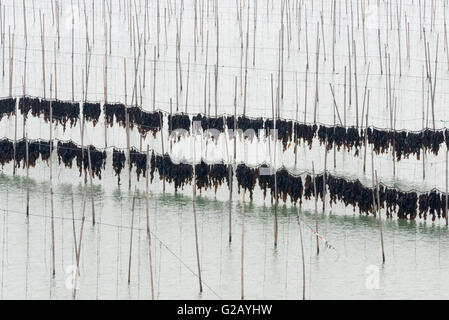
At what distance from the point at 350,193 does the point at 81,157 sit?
3815 millimetres

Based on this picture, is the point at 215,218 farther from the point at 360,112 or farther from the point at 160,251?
the point at 360,112

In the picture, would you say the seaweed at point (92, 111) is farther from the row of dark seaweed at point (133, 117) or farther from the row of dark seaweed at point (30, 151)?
the row of dark seaweed at point (30, 151)

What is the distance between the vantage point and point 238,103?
57.0 ft

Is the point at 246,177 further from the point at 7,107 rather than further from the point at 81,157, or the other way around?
the point at 7,107

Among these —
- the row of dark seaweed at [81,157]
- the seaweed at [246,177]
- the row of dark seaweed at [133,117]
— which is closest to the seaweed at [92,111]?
the row of dark seaweed at [133,117]

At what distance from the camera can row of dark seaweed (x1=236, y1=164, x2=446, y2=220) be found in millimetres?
14672

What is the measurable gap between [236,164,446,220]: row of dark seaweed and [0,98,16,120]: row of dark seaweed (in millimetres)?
3878

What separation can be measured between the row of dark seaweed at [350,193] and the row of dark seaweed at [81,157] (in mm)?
1974

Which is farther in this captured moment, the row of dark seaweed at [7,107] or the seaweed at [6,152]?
the row of dark seaweed at [7,107]

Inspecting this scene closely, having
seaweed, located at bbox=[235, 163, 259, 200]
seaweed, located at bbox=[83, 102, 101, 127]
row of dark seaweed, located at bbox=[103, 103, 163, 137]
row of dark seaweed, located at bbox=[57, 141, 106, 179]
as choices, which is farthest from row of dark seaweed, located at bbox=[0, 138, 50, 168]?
seaweed, located at bbox=[235, 163, 259, 200]

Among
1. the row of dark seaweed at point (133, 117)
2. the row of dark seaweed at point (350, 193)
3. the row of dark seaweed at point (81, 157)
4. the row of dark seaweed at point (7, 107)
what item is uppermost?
the row of dark seaweed at point (7, 107)

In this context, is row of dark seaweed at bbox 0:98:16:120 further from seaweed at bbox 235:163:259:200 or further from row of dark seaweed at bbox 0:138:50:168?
seaweed at bbox 235:163:259:200

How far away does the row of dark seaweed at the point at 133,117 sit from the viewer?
16.5m
